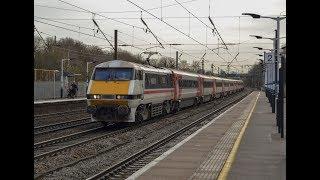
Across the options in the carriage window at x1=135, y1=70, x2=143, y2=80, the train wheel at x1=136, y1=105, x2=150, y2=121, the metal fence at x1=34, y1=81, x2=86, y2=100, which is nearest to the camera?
the carriage window at x1=135, y1=70, x2=143, y2=80

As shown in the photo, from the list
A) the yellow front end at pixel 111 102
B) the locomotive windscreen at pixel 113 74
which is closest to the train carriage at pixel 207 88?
the locomotive windscreen at pixel 113 74

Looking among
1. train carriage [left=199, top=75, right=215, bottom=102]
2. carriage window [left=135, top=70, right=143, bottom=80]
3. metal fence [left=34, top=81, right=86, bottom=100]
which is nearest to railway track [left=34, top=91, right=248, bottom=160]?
carriage window [left=135, top=70, right=143, bottom=80]

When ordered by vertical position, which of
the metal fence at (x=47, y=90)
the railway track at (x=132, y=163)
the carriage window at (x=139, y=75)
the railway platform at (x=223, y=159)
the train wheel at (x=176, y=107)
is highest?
the carriage window at (x=139, y=75)

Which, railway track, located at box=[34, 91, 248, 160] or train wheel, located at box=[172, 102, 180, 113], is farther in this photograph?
train wheel, located at box=[172, 102, 180, 113]

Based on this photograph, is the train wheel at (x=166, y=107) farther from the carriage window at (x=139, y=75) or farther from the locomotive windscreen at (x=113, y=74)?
the locomotive windscreen at (x=113, y=74)

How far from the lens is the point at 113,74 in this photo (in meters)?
19.8

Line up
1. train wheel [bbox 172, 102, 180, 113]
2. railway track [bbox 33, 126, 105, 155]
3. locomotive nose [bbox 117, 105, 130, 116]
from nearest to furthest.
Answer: railway track [bbox 33, 126, 105, 155] → locomotive nose [bbox 117, 105, 130, 116] → train wheel [bbox 172, 102, 180, 113]

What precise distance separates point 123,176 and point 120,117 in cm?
920

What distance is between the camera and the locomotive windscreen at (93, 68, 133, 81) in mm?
19625

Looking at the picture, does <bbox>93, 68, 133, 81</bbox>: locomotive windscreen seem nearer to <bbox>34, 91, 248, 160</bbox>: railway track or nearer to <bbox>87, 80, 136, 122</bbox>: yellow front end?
<bbox>87, 80, 136, 122</bbox>: yellow front end

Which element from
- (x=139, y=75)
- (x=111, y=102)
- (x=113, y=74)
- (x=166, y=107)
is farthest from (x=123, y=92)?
(x=166, y=107)

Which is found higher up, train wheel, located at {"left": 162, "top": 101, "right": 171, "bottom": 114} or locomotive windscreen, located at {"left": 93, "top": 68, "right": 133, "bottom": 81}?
locomotive windscreen, located at {"left": 93, "top": 68, "right": 133, "bottom": 81}

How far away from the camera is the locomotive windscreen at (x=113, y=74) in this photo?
1962cm
